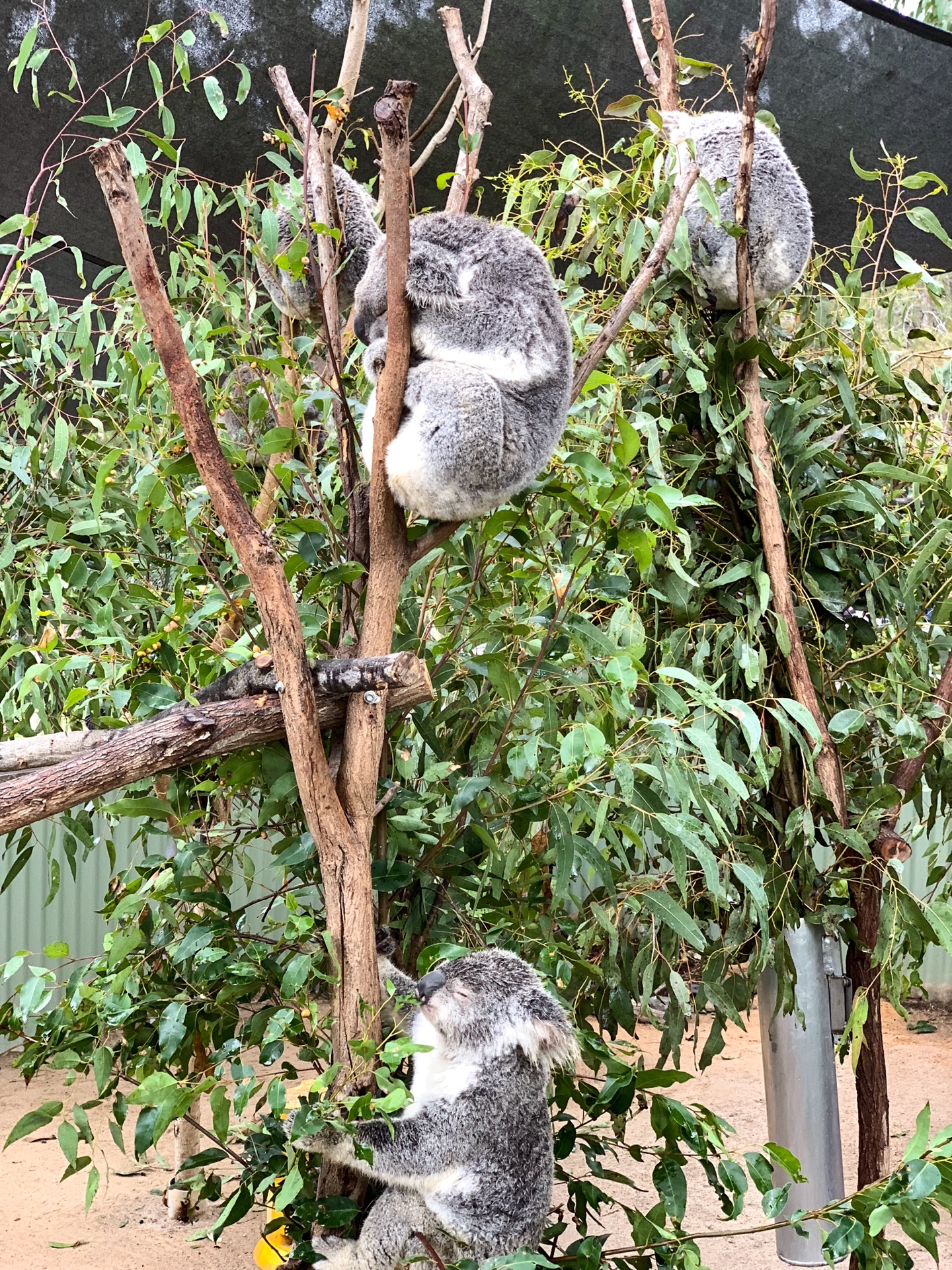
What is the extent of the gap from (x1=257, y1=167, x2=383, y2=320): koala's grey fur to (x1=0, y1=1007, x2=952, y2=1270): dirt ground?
1.73 m

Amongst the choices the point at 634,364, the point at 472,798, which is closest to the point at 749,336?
the point at 634,364

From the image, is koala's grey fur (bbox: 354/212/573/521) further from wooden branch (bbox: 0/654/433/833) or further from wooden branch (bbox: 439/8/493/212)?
wooden branch (bbox: 0/654/433/833)

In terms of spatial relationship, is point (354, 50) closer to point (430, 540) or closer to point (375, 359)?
point (375, 359)

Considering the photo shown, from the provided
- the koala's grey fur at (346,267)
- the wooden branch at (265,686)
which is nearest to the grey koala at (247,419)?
the koala's grey fur at (346,267)

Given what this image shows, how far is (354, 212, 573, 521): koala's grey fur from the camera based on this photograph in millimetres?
1427

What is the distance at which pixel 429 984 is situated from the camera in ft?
4.17

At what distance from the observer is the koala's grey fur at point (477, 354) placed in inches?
56.2

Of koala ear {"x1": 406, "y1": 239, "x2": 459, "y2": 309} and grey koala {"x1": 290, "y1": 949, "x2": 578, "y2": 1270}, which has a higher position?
koala ear {"x1": 406, "y1": 239, "x2": 459, "y2": 309}

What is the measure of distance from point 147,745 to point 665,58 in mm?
1757

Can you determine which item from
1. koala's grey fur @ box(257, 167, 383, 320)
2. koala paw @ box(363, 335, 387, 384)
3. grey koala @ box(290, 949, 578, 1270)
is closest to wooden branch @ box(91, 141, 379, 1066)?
grey koala @ box(290, 949, 578, 1270)

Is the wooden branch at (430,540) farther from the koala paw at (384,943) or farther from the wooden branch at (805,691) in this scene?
the wooden branch at (805,691)

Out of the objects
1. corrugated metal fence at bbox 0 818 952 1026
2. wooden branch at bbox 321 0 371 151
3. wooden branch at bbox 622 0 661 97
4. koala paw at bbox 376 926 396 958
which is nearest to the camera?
koala paw at bbox 376 926 396 958

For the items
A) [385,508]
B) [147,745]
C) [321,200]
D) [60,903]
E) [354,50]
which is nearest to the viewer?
[147,745]

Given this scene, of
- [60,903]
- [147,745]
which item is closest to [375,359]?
[147,745]
